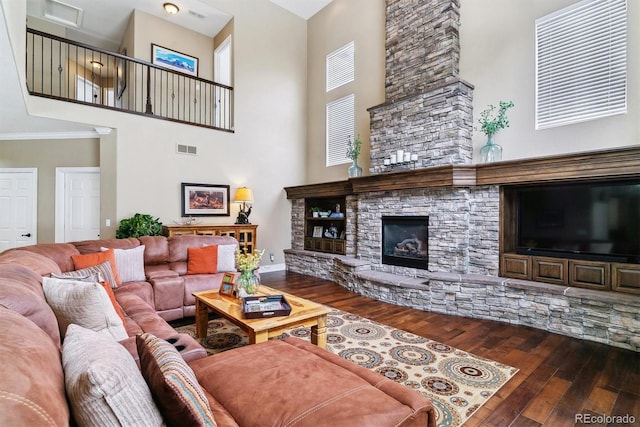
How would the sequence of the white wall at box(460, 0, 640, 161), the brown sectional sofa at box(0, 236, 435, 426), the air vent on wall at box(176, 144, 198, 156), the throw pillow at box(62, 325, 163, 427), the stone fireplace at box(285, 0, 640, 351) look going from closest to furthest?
the brown sectional sofa at box(0, 236, 435, 426), the throw pillow at box(62, 325, 163, 427), the stone fireplace at box(285, 0, 640, 351), the white wall at box(460, 0, 640, 161), the air vent on wall at box(176, 144, 198, 156)

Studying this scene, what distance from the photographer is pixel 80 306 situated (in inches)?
70.2

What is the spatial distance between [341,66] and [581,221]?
5.24m

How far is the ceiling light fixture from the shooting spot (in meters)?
6.36

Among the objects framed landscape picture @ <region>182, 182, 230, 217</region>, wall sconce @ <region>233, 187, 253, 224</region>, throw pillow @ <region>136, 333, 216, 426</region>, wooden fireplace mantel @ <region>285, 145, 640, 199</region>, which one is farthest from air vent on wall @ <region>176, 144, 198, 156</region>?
throw pillow @ <region>136, 333, 216, 426</region>

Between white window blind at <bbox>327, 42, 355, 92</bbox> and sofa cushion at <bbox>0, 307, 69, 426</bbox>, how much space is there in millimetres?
6573

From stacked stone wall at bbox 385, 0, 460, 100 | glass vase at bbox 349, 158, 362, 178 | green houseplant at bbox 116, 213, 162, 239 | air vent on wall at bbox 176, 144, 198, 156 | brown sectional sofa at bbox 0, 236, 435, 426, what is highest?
stacked stone wall at bbox 385, 0, 460, 100

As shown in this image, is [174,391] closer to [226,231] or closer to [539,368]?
[539,368]

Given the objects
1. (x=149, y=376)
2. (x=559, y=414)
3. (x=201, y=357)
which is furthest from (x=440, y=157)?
(x=149, y=376)

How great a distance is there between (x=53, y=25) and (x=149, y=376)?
8.99 m

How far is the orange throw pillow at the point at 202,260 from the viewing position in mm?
3990

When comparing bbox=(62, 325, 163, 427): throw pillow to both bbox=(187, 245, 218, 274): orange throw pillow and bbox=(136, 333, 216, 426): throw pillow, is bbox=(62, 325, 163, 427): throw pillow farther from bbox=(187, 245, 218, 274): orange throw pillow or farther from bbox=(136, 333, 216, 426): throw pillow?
bbox=(187, 245, 218, 274): orange throw pillow

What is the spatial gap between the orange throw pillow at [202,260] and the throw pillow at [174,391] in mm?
3038

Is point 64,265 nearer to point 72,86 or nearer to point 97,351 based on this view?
point 97,351

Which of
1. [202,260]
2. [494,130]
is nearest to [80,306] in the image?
[202,260]
